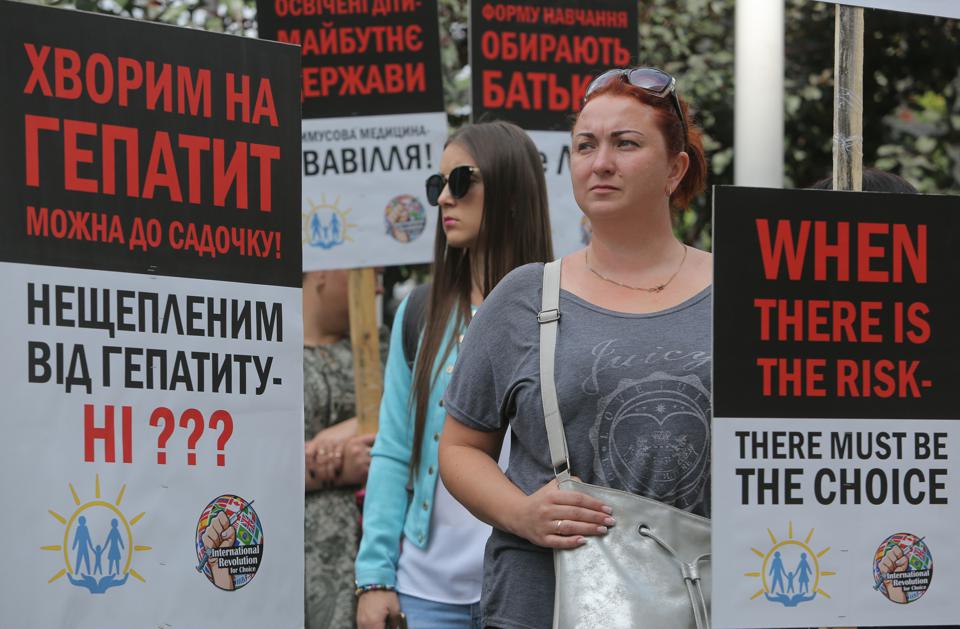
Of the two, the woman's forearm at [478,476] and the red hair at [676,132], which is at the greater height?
the red hair at [676,132]

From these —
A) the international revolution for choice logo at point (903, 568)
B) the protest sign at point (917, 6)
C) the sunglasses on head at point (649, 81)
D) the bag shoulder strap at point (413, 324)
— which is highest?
the protest sign at point (917, 6)

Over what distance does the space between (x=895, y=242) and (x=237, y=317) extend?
126 cm

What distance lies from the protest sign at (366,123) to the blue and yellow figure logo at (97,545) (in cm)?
269

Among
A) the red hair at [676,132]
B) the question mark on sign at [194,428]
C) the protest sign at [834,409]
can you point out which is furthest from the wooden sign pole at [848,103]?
the question mark on sign at [194,428]

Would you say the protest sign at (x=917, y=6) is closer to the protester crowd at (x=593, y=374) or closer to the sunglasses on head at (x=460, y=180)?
the protester crowd at (x=593, y=374)

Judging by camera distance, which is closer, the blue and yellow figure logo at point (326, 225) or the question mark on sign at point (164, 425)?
the question mark on sign at point (164, 425)

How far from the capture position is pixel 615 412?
9.72ft

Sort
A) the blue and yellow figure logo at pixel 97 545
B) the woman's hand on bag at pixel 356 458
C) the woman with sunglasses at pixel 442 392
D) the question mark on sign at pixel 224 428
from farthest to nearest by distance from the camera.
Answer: the woman's hand on bag at pixel 356 458
the woman with sunglasses at pixel 442 392
the question mark on sign at pixel 224 428
the blue and yellow figure logo at pixel 97 545

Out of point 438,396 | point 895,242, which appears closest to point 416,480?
point 438,396

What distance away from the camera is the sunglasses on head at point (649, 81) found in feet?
10.4

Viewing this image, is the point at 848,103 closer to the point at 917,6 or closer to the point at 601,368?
the point at 917,6

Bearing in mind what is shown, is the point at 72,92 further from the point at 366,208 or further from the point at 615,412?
the point at 366,208

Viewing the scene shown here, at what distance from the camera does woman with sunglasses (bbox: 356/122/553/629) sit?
3881 mm

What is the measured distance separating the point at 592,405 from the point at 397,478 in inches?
46.7
